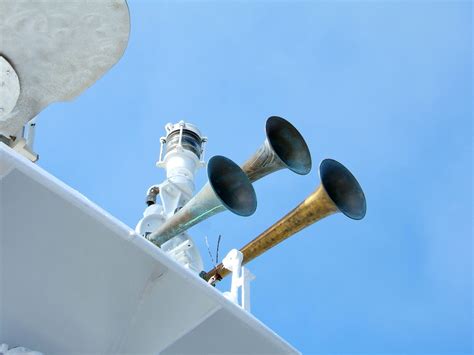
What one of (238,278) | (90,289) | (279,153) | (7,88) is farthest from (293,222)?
(7,88)

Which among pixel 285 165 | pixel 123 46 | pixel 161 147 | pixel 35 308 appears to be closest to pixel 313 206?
pixel 285 165

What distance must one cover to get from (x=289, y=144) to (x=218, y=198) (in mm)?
1898

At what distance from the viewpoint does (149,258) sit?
6195 millimetres

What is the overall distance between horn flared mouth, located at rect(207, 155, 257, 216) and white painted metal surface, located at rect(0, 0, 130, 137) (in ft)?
5.10

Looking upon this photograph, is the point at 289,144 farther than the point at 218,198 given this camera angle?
Yes

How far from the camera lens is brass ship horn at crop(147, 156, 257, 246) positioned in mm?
7609

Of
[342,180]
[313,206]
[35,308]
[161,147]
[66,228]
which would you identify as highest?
[161,147]

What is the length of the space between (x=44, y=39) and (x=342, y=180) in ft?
11.7

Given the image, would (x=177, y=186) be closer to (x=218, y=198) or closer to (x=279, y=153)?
(x=279, y=153)

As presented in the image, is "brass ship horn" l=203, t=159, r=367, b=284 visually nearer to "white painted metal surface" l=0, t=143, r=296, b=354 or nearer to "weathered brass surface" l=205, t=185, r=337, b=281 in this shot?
"weathered brass surface" l=205, t=185, r=337, b=281

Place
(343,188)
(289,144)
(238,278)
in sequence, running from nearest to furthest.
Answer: (238,278)
(343,188)
(289,144)

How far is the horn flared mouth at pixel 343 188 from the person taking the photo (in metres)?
8.07

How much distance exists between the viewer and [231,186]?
7867 mm

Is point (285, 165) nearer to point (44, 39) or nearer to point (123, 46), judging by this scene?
point (123, 46)
